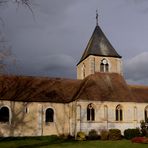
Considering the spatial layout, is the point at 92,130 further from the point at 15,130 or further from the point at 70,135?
the point at 15,130

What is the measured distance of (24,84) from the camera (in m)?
39.1

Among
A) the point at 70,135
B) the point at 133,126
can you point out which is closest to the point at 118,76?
the point at 133,126

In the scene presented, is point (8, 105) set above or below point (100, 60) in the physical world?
below

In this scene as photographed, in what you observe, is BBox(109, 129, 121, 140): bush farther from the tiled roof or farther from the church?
the tiled roof

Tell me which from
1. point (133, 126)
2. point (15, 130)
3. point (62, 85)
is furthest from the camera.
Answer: point (62, 85)

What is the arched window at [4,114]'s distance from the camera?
117 feet

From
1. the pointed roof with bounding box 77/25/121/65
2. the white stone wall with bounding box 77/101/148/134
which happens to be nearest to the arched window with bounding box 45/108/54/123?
the white stone wall with bounding box 77/101/148/134

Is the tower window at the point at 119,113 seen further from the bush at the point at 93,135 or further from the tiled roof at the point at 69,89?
the bush at the point at 93,135

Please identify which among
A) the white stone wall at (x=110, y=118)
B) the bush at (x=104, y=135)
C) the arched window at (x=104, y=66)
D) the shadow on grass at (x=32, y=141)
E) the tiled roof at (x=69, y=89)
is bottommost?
the shadow on grass at (x=32, y=141)

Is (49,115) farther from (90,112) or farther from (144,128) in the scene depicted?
(144,128)

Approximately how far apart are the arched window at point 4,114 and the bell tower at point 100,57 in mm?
12708

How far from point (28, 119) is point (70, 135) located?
5.48 m

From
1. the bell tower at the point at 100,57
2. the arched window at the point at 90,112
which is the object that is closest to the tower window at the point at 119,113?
the arched window at the point at 90,112

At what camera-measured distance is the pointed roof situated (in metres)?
43.6
